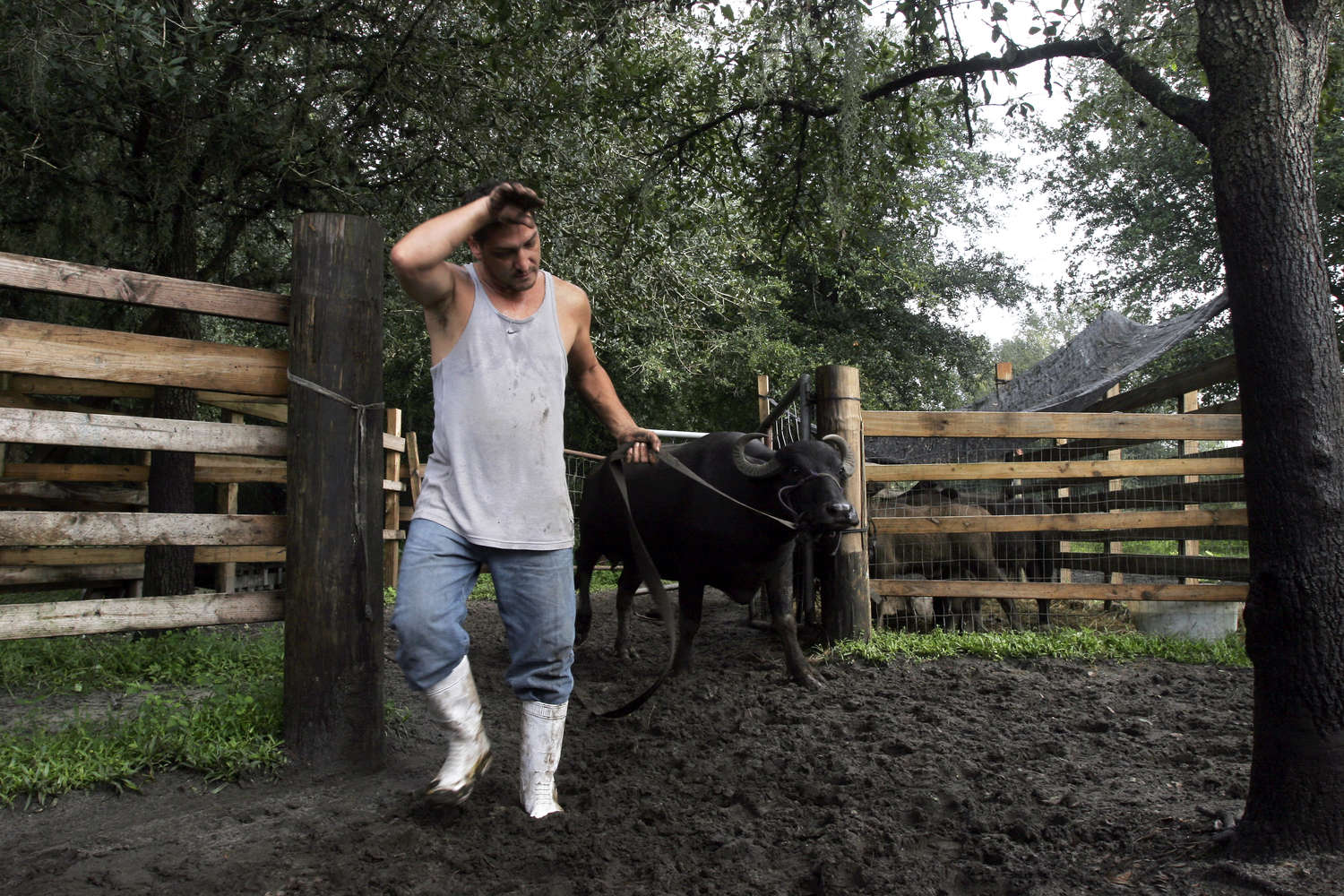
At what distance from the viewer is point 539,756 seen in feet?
10.9

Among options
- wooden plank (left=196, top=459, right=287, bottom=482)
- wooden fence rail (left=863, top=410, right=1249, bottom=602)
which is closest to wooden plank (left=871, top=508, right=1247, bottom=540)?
wooden fence rail (left=863, top=410, right=1249, bottom=602)

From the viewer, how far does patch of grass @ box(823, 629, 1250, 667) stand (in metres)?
6.11

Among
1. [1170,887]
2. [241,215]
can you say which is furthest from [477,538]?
[241,215]

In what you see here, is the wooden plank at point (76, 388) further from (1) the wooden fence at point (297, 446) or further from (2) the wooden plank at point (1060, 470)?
(2) the wooden plank at point (1060, 470)

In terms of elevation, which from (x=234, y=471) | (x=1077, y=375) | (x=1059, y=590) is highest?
(x=1077, y=375)

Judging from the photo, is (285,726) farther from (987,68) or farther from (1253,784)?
(987,68)

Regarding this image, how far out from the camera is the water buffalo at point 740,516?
5.65 m

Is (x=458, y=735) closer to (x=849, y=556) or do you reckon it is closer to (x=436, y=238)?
(x=436, y=238)

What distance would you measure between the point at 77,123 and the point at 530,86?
3.29 m

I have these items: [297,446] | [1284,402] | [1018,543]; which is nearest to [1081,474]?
[1018,543]

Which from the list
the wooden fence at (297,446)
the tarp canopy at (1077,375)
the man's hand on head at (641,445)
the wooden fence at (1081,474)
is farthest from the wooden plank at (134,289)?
the tarp canopy at (1077,375)

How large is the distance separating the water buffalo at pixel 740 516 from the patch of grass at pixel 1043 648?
64 cm

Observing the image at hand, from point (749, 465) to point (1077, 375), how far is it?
7.73m

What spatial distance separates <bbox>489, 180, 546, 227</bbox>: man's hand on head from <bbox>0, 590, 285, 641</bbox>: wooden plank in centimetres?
185
